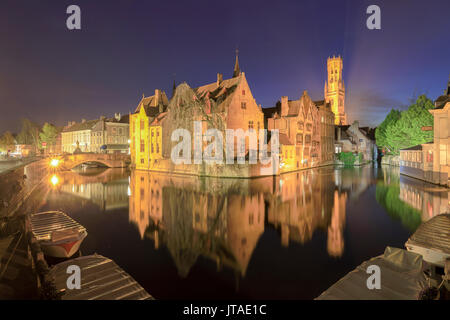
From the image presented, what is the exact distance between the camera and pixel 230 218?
20.4m

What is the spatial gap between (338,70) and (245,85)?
11435 centimetres

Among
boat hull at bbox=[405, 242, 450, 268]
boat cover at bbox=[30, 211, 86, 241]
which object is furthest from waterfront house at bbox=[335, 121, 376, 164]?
boat cover at bbox=[30, 211, 86, 241]

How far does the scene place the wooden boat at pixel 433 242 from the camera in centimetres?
966

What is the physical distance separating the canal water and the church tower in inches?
4588

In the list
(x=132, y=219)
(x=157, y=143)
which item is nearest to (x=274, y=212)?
(x=132, y=219)

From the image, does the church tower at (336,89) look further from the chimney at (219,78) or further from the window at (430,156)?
the window at (430,156)

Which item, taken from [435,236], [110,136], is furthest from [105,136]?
[435,236]

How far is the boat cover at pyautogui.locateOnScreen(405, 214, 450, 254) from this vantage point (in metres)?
10.1

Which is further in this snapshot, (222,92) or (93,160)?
(93,160)

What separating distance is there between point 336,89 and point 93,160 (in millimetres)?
126336

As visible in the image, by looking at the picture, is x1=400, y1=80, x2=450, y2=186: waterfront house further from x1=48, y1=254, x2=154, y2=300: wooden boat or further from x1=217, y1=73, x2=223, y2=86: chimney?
x1=217, y1=73, x2=223, y2=86: chimney

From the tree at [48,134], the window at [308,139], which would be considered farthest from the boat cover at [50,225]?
the tree at [48,134]

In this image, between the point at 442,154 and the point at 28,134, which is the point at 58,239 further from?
the point at 28,134
